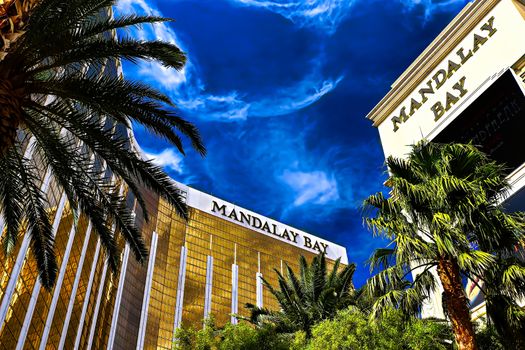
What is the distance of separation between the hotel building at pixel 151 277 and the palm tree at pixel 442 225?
19.2m

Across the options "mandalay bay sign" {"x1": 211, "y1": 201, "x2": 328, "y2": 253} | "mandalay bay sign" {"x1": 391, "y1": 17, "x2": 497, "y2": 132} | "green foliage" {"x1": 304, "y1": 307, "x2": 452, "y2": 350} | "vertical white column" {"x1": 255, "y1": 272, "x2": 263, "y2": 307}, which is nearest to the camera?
"green foliage" {"x1": 304, "y1": 307, "x2": 452, "y2": 350}

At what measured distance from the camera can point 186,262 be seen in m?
69.6

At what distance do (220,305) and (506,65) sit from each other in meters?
53.5

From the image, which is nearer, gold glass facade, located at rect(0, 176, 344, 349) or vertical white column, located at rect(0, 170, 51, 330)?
vertical white column, located at rect(0, 170, 51, 330)

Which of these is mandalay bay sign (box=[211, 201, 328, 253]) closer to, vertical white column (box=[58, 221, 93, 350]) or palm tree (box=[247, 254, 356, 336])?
vertical white column (box=[58, 221, 93, 350])

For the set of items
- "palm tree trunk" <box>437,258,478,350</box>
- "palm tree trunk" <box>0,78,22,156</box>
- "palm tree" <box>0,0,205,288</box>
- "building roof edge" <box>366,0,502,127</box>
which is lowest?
"palm tree trunk" <box>437,258,478,350</box>

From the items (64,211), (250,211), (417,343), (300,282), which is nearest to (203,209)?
(250,211)

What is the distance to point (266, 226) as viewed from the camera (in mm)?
83562

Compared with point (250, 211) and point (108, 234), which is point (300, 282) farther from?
point (250, 211)

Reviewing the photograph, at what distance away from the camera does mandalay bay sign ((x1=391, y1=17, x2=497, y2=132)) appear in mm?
27297

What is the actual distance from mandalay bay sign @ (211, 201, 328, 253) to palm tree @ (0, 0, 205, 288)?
64538 mm

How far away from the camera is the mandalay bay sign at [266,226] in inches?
3137

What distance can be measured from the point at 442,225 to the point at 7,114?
31.4ft

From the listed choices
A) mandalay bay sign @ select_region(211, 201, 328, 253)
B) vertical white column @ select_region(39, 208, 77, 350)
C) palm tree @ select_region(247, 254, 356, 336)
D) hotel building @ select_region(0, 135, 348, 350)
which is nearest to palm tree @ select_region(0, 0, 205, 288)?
palm tree @ select_region(247, 254, 356, 336)
